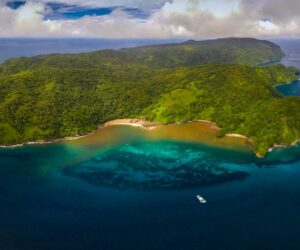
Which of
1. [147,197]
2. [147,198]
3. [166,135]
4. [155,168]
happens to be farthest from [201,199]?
[166,135]

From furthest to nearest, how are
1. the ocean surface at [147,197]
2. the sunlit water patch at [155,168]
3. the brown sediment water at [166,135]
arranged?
the brown sediment water at [166,135]
the sunlit water patch at [155,168]
the ocean surface at [147,197]

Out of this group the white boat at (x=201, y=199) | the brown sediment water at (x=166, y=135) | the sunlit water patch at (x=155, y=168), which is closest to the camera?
the white boat at (x=201, y=199)

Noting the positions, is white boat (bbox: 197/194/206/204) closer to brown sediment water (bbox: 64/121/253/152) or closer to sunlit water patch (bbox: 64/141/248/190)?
sunlit water patch (bbox: 64/141/248/190)

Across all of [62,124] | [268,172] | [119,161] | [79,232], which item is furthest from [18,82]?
[268,172]

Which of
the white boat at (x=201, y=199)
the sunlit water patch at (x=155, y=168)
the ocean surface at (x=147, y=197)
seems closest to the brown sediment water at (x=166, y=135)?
the ocean surface at (x=147, y=197)

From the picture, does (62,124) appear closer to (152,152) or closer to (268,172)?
(152,152)

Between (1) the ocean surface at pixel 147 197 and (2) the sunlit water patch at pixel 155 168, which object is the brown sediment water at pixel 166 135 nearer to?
(1) the ocean surface at pixel 147 197
